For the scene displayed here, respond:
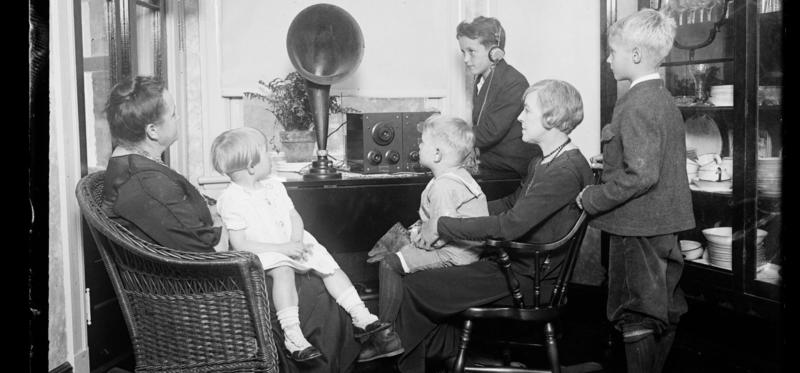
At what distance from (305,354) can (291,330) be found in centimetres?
10

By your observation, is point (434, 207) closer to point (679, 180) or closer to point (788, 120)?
point (679, 180)

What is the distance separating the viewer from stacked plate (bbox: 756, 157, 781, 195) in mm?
3160

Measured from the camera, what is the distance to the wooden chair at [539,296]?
2639 millimetres

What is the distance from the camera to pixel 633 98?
266cm

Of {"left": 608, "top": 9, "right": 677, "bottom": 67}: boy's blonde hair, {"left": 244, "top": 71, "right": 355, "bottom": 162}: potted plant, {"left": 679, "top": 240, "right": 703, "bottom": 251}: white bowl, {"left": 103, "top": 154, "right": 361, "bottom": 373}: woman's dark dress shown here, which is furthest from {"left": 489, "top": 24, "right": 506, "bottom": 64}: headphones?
{"left": 103, "top": 154, "right": 361, "bottom": 373}: woman's dark dress

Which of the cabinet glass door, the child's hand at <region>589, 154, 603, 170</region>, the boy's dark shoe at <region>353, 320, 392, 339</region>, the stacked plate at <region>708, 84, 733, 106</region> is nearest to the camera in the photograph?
the boy's dark shoe at <region>353, 320, 392, 339</region>

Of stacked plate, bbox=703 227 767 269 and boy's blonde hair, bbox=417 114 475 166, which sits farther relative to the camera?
stacked plate, bbox=703 227 767 269

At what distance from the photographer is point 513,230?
2.67m

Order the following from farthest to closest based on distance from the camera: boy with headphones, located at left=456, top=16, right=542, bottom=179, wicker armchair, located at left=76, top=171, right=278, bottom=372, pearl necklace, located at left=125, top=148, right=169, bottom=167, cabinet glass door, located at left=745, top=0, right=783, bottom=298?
boy with headphones, located at left=456, top=16, right=542, bottom=179, cabinet glass door, located at left=745, top=0, right=783, bottom=298, pearl necklace, located at left=125, top=148, right=169, bottom=167, wicker armchair, located at left=76, top=171, right=278, bottom=372

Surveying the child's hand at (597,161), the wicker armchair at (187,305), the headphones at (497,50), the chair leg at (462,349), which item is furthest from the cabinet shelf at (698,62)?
the wicker armchair at (187,305)

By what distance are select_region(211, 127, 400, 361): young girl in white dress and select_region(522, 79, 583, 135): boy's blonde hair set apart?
37.2 inches

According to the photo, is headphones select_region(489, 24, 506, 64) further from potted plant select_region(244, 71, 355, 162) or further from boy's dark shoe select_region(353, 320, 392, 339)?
boy's dark shoe select_region(353, 320, 392, 339)

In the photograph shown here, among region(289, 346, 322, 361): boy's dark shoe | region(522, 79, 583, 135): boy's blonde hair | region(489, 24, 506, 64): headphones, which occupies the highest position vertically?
region(489, 24, 506, 64): headphones

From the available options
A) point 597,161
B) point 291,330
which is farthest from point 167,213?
point 597,161
